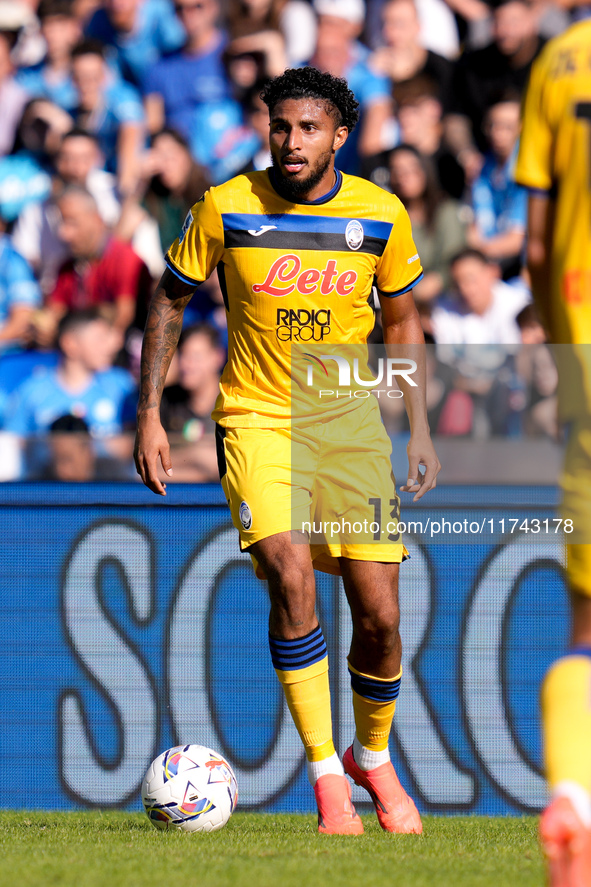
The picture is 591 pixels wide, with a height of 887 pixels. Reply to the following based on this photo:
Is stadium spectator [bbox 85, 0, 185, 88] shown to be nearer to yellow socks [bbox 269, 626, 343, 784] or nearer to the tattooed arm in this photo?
the tattooed arm

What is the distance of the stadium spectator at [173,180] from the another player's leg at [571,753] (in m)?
6.81

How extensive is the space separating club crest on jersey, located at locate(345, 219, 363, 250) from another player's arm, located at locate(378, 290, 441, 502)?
0.88 ft

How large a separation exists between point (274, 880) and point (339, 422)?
1.80 meters

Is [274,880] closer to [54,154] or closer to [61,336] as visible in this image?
[61,336]

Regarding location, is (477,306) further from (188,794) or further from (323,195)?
(188,794)

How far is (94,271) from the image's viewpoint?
27.9ft

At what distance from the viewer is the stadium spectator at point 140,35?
1041cm

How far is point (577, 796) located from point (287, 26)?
9.00 meters

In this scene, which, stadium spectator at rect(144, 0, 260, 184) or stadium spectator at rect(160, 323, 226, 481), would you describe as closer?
stadium spectator at rect(160, 323, 226, 481)

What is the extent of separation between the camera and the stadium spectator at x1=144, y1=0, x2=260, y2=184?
965cm

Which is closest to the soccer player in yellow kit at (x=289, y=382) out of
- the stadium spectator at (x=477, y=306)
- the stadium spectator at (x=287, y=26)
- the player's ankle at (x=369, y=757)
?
the player's ankle at (x=369, y=757)

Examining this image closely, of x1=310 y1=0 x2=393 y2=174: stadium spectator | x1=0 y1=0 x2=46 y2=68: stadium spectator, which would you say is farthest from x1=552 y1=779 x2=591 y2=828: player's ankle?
x1=0 y1=0 x2=46 y2=68: stadium spectator

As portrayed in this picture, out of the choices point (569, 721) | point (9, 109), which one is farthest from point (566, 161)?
point (9, 109)

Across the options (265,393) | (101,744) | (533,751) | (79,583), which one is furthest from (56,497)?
(533,751)
